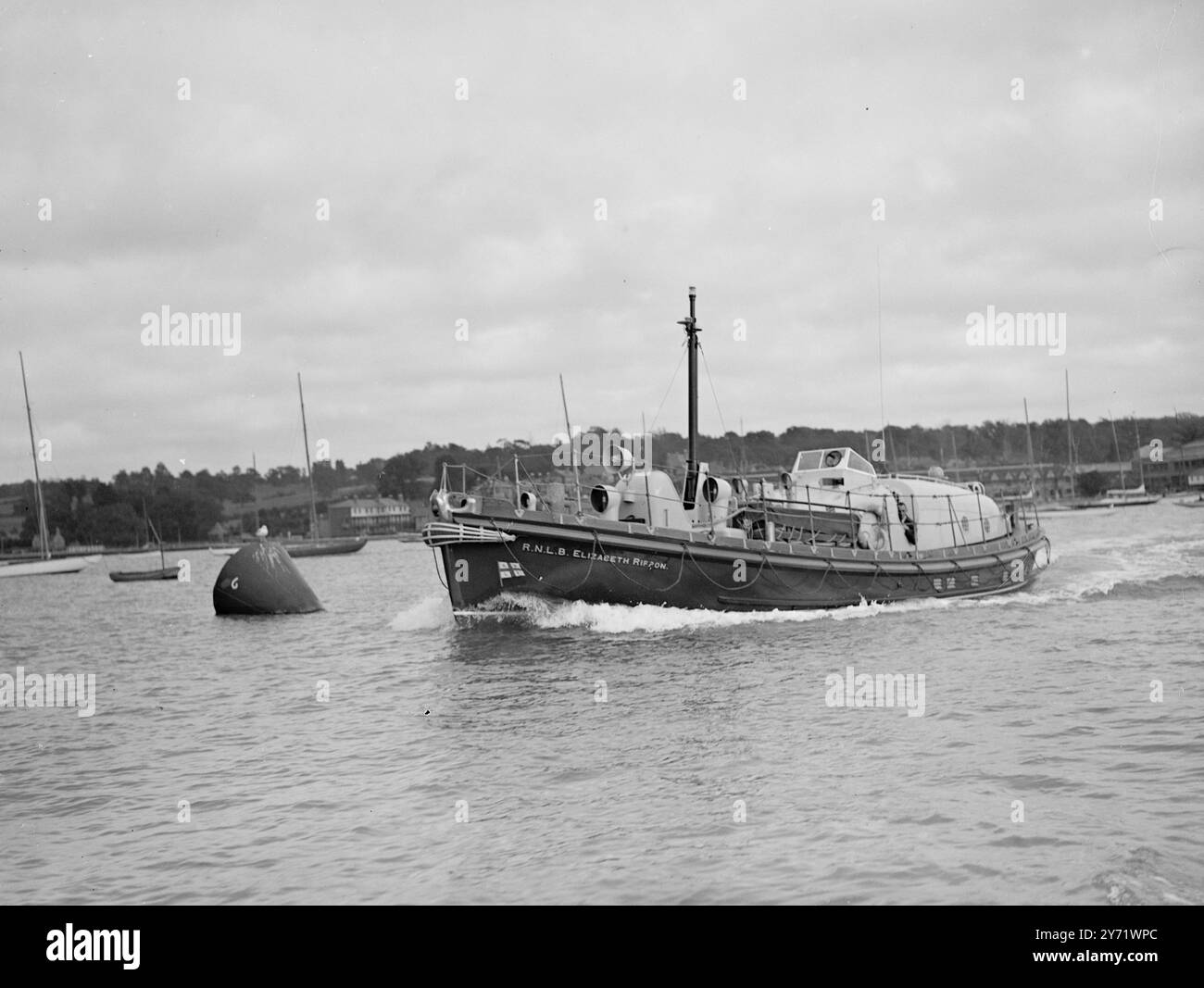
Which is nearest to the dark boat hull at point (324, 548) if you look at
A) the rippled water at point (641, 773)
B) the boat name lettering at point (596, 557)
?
the rippled water at point (641, 773)

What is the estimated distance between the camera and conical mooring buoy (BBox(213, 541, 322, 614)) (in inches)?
1334

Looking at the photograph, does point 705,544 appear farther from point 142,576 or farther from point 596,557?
point 142,576

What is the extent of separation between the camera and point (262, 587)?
111 ft

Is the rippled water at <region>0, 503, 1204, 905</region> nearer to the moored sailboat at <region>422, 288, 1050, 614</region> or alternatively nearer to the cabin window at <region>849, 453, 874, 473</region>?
the moored sailboat at <region>422, 288, 1050, 614</region>

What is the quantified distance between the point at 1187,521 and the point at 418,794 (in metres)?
74.8

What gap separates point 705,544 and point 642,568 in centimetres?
148

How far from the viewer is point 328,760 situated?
11.9 metres

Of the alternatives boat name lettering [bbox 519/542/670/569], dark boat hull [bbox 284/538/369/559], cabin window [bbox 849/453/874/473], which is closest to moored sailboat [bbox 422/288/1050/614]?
boat name lettering [bbox 519/542/670/569]

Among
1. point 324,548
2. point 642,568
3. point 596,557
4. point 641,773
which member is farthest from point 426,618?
point 324,548

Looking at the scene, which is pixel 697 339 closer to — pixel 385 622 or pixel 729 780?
pixel 385 622

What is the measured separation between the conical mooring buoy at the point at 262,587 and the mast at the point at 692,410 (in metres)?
15.1

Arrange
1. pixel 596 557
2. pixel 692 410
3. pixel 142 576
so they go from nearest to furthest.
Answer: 1. pixel 596 557
2. pixel 692 410
3. pixel 142 576

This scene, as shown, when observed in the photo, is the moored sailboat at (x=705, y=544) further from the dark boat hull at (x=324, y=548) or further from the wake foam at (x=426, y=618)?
the dark boat hull at (x=324, y=548)
